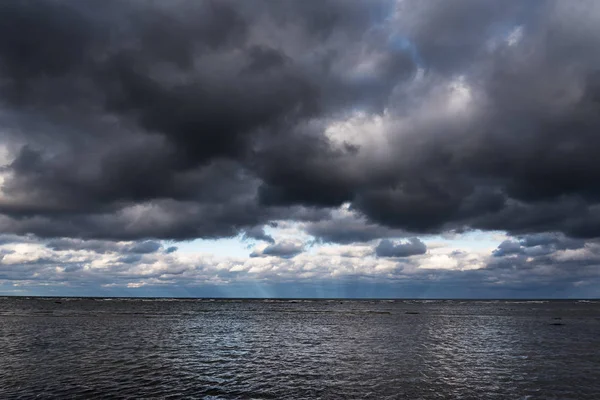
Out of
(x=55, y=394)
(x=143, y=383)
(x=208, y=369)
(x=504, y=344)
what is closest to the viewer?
(x=55, y=394)

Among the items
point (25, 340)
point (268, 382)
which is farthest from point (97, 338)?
point (268, 382)

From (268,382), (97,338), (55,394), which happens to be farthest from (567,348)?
(97,338)

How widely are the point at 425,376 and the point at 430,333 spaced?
37825mm

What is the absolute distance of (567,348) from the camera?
51.3 m

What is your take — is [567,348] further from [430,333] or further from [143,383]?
[143,383]

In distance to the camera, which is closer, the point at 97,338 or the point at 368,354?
the point at 368,354

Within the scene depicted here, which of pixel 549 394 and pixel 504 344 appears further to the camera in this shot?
pixel 504 344

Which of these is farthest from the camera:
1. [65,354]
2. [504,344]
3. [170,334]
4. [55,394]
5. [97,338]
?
[170,334]

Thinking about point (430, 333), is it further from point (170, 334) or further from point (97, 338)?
point (97, 338)

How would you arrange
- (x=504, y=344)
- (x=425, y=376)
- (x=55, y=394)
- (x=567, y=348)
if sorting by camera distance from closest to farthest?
(x=55, y=394) → (x=425, y=376) → (x=567, y=348) → (x=504, y=344)

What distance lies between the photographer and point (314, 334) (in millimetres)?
66375

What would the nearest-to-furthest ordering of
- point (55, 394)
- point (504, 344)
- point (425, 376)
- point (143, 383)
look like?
point (55, 394), point (143, 383), point (425, 376), point (504, 344)

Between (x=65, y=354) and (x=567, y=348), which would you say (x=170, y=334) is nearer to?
(x=65, y=354)

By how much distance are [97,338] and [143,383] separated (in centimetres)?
3301
